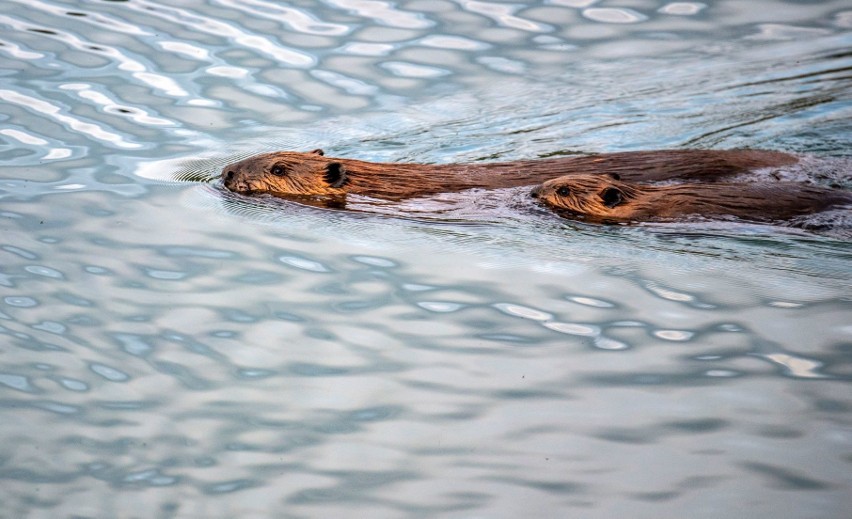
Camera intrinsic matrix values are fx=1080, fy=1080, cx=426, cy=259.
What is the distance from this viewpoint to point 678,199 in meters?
6.71

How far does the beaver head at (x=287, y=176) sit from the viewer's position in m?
7.35

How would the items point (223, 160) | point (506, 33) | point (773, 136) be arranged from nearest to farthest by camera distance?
point (223, 160), point (773, 136), point (506, 33)

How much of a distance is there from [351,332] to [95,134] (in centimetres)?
402

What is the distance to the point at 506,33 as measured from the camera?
1037cm

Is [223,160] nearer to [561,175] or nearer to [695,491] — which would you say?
[561,175]

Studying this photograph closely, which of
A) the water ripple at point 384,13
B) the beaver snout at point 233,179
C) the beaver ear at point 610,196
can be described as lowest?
the beaver snout at point 233,179

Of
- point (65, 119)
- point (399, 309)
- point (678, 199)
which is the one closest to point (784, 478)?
point (399, 309)

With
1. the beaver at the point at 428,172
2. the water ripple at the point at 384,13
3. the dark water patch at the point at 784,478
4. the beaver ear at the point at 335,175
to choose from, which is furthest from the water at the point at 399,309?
the water ripple at the point at 384,13

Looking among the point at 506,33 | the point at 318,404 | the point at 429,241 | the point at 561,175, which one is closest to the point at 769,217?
the point at 561,175

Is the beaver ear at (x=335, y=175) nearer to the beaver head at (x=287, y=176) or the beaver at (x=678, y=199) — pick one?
the beaver head at (x=287, y=176)

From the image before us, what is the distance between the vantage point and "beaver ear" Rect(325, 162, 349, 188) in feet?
24.0

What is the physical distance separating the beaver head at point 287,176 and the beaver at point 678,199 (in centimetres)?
137

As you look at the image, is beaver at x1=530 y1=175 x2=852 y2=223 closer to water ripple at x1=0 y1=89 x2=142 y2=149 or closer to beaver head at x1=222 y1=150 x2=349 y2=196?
beaver head at x1=222 y1=150 x2=349 y2=196

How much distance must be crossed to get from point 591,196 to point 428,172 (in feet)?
3.86
